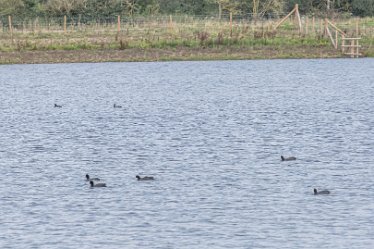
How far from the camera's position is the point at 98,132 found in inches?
1863

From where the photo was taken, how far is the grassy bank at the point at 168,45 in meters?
84.2

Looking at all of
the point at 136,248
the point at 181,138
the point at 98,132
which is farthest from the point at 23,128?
A: the point at 136,248

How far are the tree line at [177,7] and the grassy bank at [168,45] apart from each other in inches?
545

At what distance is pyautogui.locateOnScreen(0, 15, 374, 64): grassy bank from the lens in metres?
84.2

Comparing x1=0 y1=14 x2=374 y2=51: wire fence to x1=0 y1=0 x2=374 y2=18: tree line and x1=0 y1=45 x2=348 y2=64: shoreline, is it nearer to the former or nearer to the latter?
x1=0 y1=45 x2=348 y2=64: shoreline

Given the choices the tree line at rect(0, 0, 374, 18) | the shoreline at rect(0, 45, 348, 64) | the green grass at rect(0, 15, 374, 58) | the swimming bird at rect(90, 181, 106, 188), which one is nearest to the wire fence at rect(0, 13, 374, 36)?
the green grass at rect(0, 15, 374, 58)

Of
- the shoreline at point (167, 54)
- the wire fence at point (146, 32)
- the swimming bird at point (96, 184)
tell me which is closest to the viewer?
the swimming bird at point (96, 184)

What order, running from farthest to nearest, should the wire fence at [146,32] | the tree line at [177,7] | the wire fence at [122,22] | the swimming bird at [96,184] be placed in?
the tree line at [177,7]
the wire fence at [122,22]
the wire fence at [146,32]
the swimming bird at [96,184]

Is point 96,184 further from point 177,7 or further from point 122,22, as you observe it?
point 177,7

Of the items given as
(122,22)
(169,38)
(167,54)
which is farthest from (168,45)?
(122,22)

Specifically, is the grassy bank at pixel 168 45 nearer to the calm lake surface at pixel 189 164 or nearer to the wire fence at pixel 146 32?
the wire fence at pixel 146 32

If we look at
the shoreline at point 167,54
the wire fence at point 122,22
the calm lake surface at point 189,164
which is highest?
the calm lake surface at point 189,164

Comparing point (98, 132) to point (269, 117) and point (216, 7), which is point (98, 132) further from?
point (216, 7)

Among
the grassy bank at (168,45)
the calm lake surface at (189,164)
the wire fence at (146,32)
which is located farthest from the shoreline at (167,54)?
the calm lake surface at (189,164)
